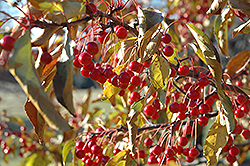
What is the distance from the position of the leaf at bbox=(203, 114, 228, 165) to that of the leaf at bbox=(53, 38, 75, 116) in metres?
0.46

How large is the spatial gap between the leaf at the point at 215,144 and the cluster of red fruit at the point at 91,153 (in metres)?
0.34

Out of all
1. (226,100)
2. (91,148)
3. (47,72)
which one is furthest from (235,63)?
(47,72)

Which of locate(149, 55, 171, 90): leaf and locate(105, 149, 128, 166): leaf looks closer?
locate(149, 55, 171, 90): leaf

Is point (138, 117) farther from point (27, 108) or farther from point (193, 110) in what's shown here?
point (27, 108)

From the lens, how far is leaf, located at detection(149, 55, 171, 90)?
0.58m

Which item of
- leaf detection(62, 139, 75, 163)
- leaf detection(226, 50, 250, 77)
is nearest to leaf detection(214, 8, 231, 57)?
leaf detection(226, 50, 250, 77)

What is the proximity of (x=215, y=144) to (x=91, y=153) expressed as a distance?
42 centimetres

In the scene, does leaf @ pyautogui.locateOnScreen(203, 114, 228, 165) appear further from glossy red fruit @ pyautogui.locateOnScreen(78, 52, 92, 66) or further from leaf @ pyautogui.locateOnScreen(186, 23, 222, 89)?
glossy red fruit @ pyautogui.locateOnScreen(78, 52, 92, 66)

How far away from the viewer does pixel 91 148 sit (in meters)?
0.84

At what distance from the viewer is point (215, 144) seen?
2.32ft

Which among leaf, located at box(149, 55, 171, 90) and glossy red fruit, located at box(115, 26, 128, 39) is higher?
glossy red fruit, located at box(115, 26, 128, 39)

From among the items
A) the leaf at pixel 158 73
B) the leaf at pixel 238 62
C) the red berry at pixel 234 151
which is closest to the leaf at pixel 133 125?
the leaf at pixel 158 73

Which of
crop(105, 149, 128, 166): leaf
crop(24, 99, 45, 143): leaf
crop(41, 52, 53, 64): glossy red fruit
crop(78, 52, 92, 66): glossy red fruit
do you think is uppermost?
crop(41, 52, 53, 64): glossy red fruit

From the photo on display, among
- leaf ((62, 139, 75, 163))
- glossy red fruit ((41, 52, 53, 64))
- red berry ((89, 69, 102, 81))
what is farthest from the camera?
leaf ((62, 139, 75, 163))
